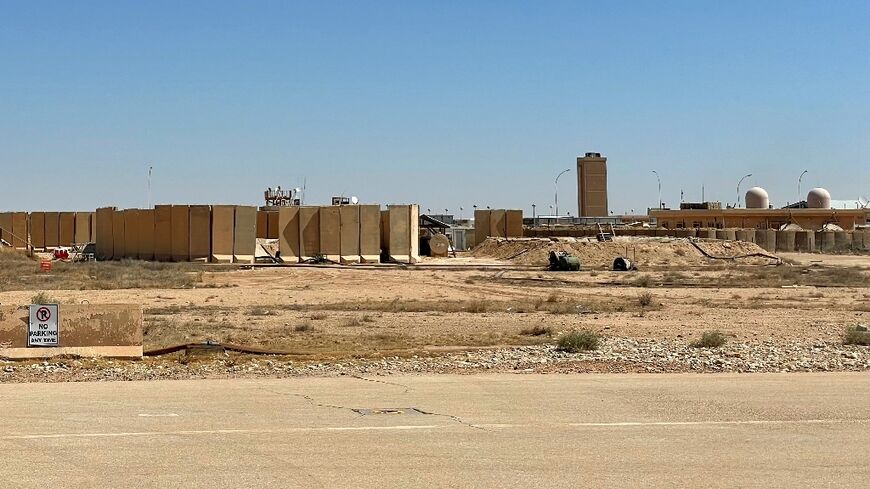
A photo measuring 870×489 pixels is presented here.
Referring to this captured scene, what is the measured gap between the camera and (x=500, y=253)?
68.0m

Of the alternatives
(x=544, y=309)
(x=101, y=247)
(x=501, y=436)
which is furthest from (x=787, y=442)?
Result: (x=101, y=247)

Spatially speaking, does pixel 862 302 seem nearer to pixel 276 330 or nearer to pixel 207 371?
pixel 276 330

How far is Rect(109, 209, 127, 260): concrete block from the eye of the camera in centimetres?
5816

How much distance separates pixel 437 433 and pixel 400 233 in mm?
47889

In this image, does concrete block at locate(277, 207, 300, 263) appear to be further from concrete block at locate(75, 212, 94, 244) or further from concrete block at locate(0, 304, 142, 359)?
concrete block at locate(0, 304, 142, 359)

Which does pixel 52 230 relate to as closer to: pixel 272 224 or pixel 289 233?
pixel 272 224

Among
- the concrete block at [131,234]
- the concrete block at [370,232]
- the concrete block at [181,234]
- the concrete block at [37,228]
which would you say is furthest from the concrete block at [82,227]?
the concrete block at [370,232]

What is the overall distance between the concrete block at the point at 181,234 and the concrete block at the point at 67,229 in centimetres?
3014

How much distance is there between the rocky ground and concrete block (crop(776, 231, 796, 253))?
65.4 metres

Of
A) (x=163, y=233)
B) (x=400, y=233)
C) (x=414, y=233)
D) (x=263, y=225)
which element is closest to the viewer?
(x=163, y=233)

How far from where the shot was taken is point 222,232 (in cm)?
5528

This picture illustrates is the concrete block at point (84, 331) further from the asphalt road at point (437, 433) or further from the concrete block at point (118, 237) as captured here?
the concrete block at point (118, 237)

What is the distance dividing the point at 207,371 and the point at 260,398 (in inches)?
137

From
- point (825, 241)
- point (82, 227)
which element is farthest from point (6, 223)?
point (825, 241)
